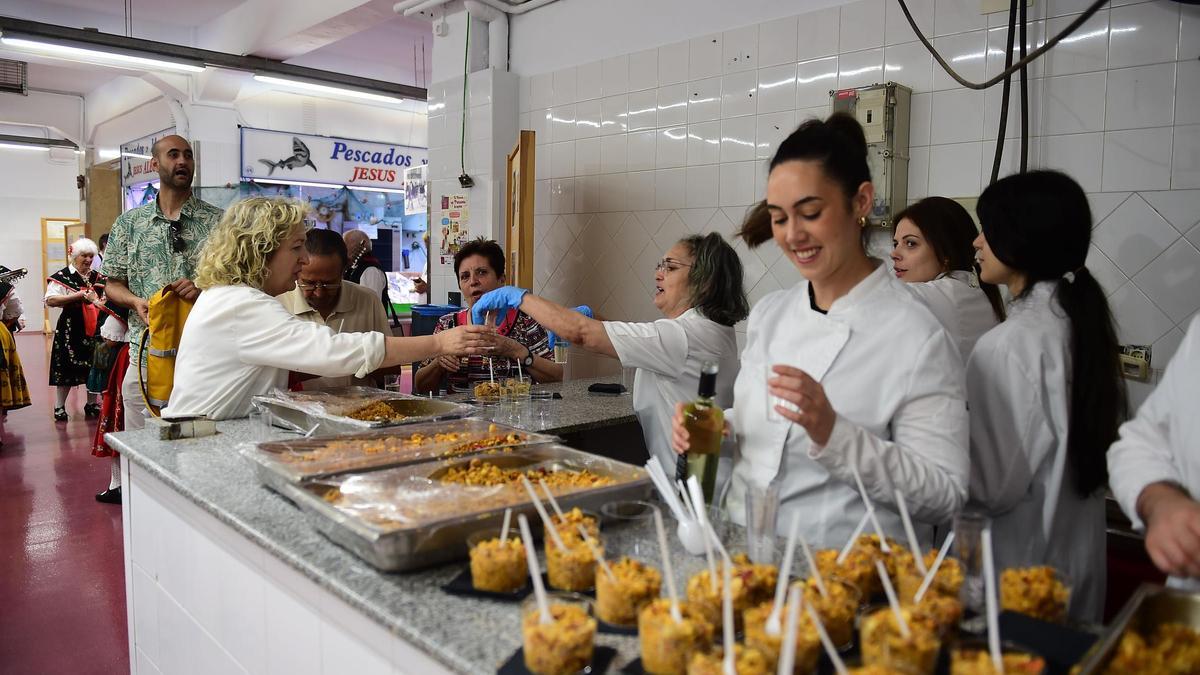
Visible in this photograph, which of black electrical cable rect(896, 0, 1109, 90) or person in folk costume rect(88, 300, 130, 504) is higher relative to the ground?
black electrical cable rect(896, 0, 1109, 90)

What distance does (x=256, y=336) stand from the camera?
8.70 feet

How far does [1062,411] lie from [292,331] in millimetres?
2188

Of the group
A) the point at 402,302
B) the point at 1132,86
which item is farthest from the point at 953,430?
the point at 402,302

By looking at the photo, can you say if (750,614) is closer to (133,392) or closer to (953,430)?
(953,430)

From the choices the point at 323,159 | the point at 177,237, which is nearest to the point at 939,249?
the point at 177,237

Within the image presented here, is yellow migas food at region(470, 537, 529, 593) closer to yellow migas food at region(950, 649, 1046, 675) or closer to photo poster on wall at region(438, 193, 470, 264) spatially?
yellow migas food at region(950, 649, 1046, 675)

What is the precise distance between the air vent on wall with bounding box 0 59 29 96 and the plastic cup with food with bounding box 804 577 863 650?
11601 mm

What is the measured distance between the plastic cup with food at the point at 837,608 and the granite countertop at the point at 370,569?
0.27 metres

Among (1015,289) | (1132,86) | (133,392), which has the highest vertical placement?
(1132,86)

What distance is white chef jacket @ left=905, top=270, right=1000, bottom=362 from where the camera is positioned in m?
2.60

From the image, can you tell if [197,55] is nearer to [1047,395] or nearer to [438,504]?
[438,504]

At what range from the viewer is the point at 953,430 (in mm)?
1643

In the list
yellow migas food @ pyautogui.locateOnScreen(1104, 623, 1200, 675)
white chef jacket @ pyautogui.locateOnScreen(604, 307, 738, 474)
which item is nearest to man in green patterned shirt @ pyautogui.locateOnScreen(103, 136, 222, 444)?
white chef jacket @ pyautogui.locateOnScreen(604, 307, 738, 474)

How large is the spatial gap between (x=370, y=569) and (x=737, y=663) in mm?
775
